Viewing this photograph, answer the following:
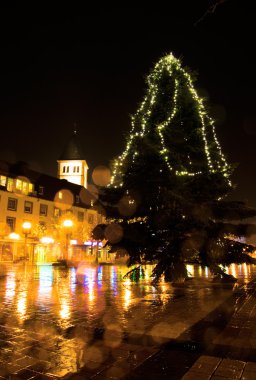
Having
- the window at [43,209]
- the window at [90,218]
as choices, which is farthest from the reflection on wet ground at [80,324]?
the window at [90,218]

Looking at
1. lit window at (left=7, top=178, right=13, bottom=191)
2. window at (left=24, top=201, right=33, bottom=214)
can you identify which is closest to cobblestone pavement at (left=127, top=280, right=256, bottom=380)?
lit window at (left=7, top=178, right=13, bottom=191)

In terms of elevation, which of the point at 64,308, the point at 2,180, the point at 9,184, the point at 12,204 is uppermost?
the point at 2,180

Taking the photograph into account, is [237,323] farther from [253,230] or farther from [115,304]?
[253,230]

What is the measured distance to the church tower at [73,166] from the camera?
80.4 metres

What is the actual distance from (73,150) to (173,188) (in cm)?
7198

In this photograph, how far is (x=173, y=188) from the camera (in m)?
14.5

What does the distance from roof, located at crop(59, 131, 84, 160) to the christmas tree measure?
6651 cm

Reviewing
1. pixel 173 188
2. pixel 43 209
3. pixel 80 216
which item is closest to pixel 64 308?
pixel 173 188

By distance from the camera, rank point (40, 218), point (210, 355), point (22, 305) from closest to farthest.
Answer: point (210, 355)
point (22, 305)
point (40, 218)

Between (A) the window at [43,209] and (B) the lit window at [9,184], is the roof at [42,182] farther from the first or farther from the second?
(A) the window at [43,209]

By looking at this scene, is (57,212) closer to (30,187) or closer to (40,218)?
(40,218)

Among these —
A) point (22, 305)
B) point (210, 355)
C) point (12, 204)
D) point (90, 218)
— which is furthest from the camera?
point (90, 218)

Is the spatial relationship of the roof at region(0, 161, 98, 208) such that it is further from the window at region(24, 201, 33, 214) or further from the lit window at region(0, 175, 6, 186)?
the window at region(24, 201, 33, 214)

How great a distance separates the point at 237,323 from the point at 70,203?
49.2m
